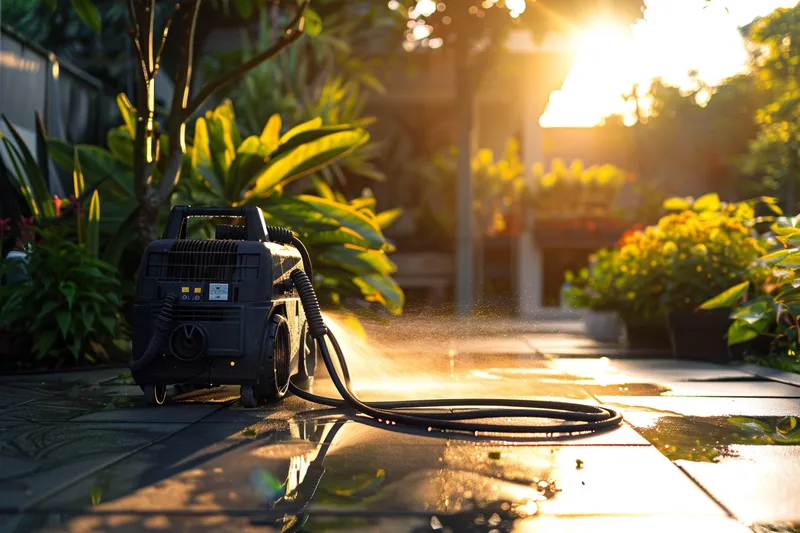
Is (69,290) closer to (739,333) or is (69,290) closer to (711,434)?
(711,434)

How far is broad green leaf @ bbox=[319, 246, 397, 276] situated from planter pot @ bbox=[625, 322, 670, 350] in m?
2.87

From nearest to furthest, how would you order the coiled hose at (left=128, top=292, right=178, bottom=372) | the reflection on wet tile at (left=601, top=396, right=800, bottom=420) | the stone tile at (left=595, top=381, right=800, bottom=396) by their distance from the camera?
the coiled hose at (left=128, top=292, right=178, bottom=372)
the reflection on wet tile at (left=601, top=396, right=800, bottom=420)
the stone tile at (left=595, top=381, right=800, bottom=396)

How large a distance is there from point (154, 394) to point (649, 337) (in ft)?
19.8

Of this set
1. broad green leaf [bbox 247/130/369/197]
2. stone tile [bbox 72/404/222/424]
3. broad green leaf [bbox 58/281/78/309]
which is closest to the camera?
stone tile [bbox 72/404/222/424]

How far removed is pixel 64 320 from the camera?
684 cm

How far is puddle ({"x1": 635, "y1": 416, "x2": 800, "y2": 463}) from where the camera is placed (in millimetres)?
3899

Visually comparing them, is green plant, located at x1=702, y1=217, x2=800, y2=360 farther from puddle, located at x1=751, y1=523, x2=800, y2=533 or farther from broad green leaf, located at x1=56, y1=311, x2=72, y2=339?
broad green leaf, located at x1=56, y1=311, x2=72, y2=339

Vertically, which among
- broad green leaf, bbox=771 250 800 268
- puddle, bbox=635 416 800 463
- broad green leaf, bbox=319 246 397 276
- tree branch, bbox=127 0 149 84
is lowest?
puddle, bbox=635 416 800 463

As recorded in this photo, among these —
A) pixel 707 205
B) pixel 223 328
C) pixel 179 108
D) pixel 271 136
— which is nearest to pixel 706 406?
pixel 223 328

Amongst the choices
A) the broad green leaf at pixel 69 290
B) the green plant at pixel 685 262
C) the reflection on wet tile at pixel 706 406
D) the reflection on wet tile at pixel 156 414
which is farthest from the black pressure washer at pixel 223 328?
the green plant at pixel 685 262

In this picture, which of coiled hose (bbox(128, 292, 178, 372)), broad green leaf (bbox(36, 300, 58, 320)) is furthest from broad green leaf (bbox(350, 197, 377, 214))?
coiled hose (bbox(128, 292, 178, 372))

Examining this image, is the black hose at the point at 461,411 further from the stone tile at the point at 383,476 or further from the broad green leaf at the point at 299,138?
the broad green leaf at the point at 299,138

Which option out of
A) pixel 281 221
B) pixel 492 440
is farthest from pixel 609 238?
pixel 492 440

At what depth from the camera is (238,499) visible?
3006 millimetres
